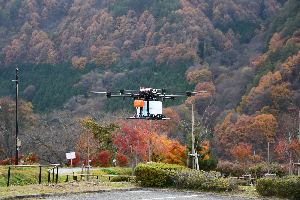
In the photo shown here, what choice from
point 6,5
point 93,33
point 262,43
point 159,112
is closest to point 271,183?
point 159,112

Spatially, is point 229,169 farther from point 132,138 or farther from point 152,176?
point 152,176

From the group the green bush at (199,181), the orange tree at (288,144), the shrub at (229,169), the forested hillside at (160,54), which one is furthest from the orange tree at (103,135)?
the green bush at (199,181)

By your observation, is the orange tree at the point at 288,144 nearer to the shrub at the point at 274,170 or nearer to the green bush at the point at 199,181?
the shrub at the point at 274,170

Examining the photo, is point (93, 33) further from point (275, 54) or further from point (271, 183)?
point (271, 183)

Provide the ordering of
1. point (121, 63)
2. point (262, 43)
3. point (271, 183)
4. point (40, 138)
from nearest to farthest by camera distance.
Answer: point (271, 183) < point (40, 138) < point (262, 43) < point (121, 63)

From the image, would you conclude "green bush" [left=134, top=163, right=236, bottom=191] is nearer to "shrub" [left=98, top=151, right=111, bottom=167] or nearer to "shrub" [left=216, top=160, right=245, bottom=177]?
"shrub" [left=216, top=160, right=245, bottom=177]

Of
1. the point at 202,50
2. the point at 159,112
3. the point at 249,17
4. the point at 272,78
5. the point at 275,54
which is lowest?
the point at 159,112
